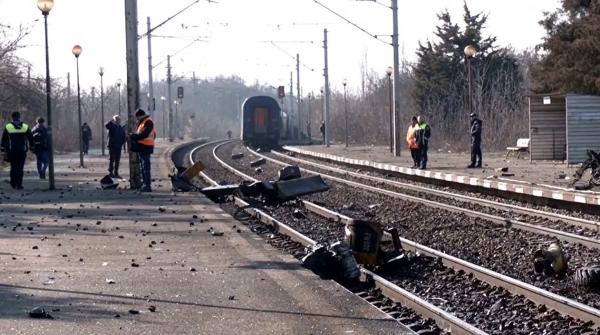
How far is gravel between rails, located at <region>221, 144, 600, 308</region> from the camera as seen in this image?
1221cm

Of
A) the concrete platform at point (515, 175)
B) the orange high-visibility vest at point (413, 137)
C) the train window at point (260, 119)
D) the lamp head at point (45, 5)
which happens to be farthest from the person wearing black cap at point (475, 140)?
the train window at point (260, 119)

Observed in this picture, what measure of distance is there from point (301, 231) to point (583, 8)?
35.7 m

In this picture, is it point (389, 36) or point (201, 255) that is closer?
point (201, 255)

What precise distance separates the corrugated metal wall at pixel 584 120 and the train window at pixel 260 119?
107ft

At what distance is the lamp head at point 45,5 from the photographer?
24.1 m

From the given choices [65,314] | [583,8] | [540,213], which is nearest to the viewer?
[65,314]

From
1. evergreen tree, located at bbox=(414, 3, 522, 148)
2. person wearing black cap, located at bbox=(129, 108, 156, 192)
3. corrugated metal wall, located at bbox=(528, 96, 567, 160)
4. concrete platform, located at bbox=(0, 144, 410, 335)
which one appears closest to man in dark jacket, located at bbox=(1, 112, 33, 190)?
person wearing black cap, located at bbox=(129, 108, 156, 192)

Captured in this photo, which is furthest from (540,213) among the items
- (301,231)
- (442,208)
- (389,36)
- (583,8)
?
(583,8)

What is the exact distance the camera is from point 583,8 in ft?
163

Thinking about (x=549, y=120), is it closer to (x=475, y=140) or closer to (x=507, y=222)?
(x=475, y=140)

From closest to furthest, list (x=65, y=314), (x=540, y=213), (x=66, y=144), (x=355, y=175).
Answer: (x=65, y=314) < (x=540, y=213) < (x=355, y=175) < (x=66, y=144)

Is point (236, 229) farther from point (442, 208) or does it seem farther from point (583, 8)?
point (583, 8)

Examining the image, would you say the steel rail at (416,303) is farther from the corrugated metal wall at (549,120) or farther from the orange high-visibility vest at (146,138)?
the corrugated metal wall at (549,120)

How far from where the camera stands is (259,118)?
63.5 meters
